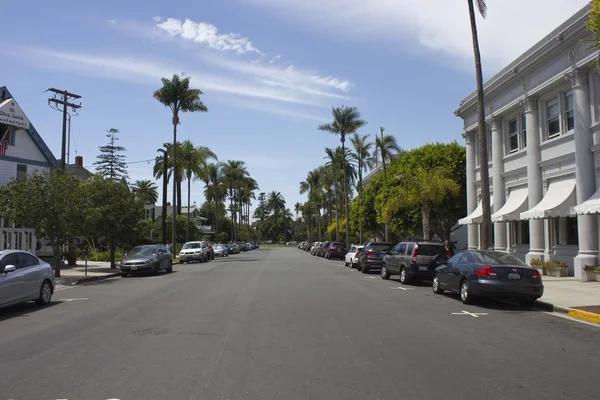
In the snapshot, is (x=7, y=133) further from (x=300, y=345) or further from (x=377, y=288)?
(x=300, y=345)

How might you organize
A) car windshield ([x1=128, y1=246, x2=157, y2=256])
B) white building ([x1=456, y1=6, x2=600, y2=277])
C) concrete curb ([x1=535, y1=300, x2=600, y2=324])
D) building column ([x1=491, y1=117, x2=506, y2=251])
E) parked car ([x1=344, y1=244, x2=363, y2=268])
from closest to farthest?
concrete curb ([x1=535, y1=300, x2=600, y2=324]), white building ([x1=456, y1=6, x2=600, y2=277]), car windshield ([x1=128, y1=246, x2=157, y2=256]), building column ([x1=491, y1=117, x2=506, y2=251]), parked car ([x1=344, y1=244, x2=363, y2=268])

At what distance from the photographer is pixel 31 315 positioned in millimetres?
11742

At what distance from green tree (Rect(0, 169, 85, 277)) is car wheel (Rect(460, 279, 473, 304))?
15.6 m

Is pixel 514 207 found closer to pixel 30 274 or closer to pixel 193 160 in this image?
pixel 30 274

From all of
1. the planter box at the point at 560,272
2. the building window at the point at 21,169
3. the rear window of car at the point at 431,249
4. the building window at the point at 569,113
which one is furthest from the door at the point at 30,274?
the building window at the point at 21,169

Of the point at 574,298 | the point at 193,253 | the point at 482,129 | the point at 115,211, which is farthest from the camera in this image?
the point at 193,253

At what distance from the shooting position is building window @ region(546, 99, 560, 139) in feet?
75.2

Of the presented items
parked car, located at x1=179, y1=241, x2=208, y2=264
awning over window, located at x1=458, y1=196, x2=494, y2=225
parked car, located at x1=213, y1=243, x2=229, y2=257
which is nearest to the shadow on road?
awning over window, located at x1=458, y1=196, x2=494, y2=225

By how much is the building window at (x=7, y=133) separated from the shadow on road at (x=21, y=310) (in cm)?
2212

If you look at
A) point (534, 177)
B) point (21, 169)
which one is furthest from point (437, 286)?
point (21, 169)

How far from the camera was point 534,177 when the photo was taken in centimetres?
2366

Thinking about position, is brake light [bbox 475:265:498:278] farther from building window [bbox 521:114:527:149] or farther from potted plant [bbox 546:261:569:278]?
building window [bbox 521:114:527:149]

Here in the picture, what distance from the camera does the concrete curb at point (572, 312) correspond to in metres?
10.8

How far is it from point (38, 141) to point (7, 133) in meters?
2.37
